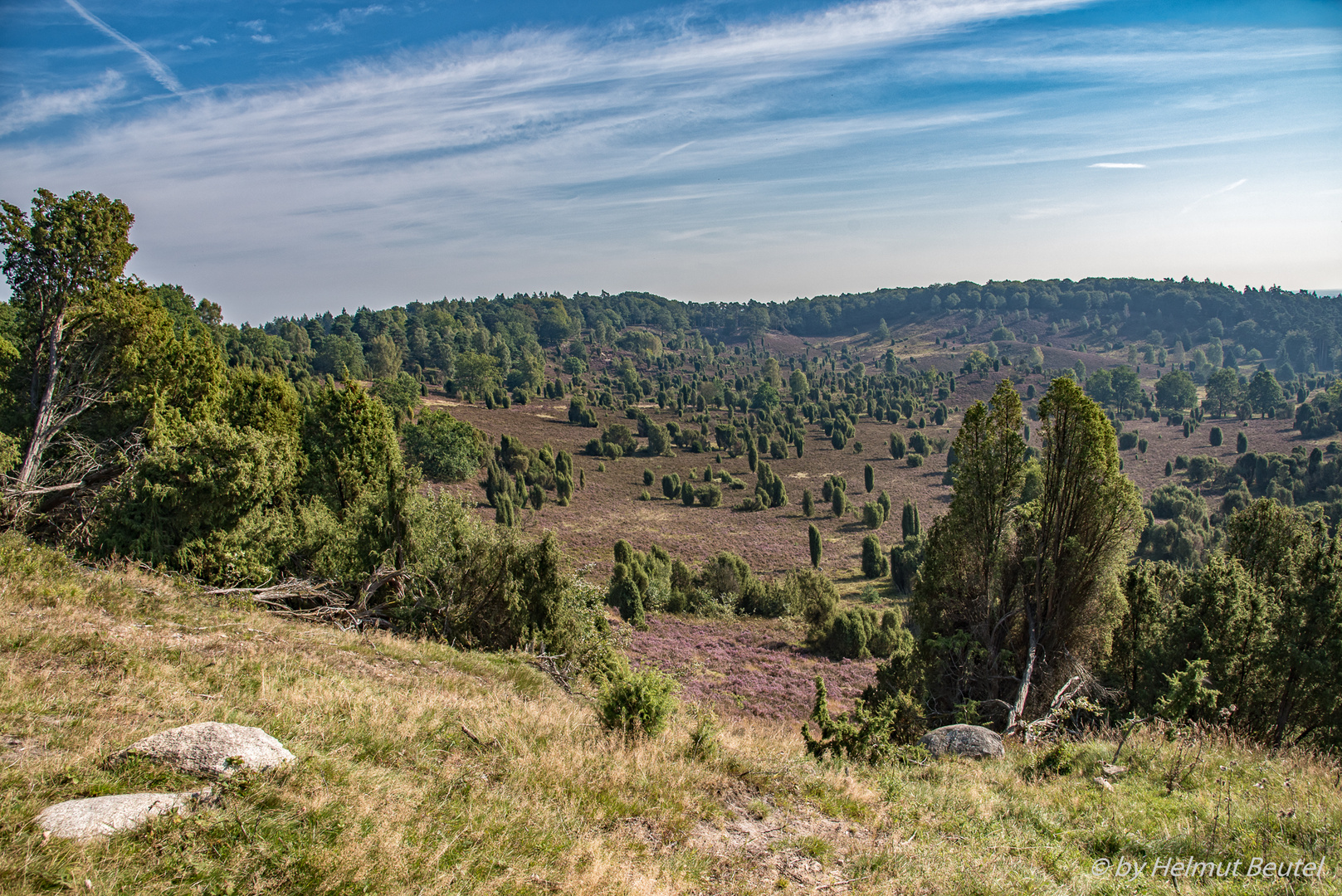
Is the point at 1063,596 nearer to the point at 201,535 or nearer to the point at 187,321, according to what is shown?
the point at 201,535

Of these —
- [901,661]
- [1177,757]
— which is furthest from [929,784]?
[901,661]

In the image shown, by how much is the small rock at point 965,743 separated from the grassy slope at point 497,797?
1.03ft

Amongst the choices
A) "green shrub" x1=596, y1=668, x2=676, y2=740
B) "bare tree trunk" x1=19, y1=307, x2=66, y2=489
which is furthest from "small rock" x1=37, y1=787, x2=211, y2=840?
"bare tree trunk" x1=19, y1=307, x2=66, y2=489

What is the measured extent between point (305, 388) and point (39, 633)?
2440 inches

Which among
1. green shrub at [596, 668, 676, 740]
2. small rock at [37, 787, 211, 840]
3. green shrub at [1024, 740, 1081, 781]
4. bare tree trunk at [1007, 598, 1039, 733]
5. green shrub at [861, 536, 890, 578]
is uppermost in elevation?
small rock at [37, 787, 211, 840]

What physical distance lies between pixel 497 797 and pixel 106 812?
2.61m

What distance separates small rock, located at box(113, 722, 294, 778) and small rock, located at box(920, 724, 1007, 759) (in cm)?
831

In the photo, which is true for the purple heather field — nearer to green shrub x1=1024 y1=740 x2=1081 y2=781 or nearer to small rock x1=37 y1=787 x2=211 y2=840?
green shrub x1=1024 y1=740 x2=1081 y2=781

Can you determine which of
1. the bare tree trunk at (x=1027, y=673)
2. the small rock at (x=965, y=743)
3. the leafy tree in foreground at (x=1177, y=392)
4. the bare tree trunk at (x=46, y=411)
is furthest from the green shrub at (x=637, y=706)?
the leafy tree in foreground at (x=1177, y=392)

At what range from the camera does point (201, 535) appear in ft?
47.8

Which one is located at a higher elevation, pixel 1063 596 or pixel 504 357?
pixel 504 357

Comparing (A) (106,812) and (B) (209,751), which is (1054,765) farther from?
(A) (106,812)

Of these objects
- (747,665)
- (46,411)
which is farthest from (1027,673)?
(46,411)

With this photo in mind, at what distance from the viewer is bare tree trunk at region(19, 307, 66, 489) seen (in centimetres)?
1548
